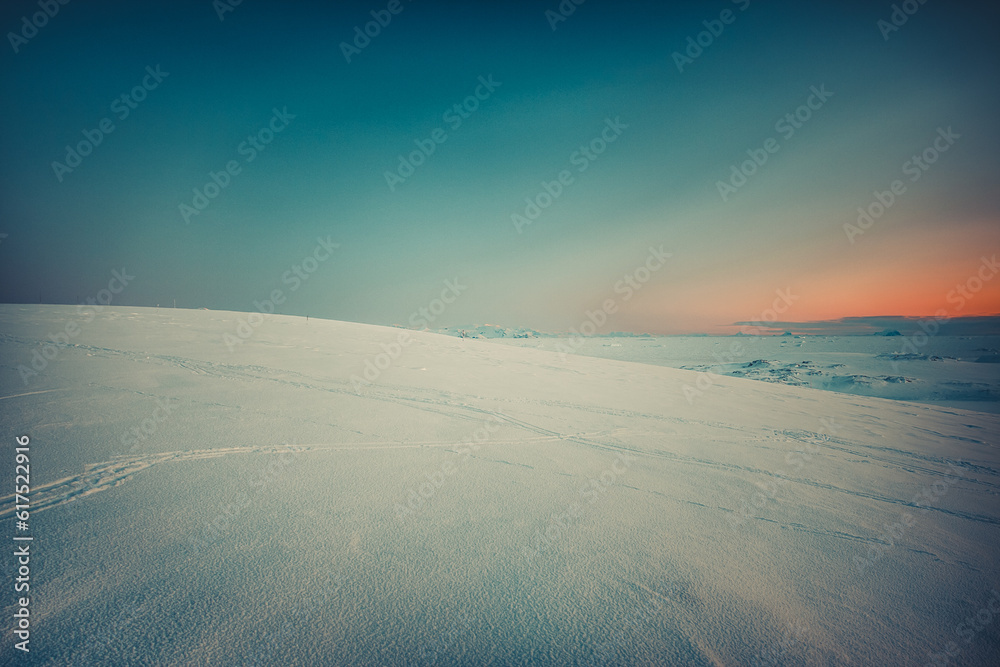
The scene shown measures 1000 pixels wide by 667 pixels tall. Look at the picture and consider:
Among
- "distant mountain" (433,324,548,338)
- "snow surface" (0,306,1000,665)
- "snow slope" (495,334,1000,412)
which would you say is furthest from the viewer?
"distant mountain" (433,324,548,338)

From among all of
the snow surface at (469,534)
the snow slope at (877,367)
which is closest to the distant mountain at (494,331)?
the snow slope at (877,367)

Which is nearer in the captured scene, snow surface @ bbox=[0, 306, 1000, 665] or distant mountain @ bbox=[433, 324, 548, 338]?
snow surface @ bbox=[0, 306, 1000, 665]

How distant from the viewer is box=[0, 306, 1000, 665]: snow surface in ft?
6.64

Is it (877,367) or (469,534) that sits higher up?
(877,367)

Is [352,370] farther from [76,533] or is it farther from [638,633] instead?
[638,633]

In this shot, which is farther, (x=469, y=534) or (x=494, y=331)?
(x=494, y=331)

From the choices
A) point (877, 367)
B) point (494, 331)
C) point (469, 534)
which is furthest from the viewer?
point (494, 331)

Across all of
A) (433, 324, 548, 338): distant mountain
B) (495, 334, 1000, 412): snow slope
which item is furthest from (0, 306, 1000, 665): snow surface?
(433, 324, 548, 338): distant mountain

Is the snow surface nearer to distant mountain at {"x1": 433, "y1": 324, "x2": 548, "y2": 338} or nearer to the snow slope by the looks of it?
the snow slope

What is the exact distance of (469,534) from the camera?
2936 millimetres

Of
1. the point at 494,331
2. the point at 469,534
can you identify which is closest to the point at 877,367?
the point at 469,534

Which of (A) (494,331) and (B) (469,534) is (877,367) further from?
(A) (494,331)

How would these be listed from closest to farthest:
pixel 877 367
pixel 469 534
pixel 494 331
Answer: pixel 469 534 < pixel 877 367 < pixel 494 331

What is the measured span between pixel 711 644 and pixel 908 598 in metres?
1.81
